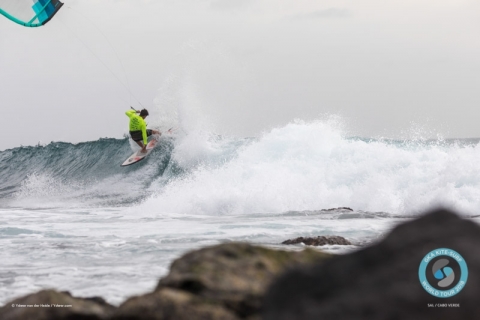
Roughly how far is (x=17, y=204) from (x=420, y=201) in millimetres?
13673

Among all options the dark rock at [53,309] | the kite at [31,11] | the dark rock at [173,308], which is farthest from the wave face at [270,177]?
the dark rock at [173,308]

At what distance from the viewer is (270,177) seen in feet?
54.1

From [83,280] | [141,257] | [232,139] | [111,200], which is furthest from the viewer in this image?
[232,139]

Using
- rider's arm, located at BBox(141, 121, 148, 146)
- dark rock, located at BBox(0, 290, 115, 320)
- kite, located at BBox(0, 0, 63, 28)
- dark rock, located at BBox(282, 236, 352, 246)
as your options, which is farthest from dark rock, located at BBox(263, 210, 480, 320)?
rider's arm, located at BBox(141, 121, 148, 146)

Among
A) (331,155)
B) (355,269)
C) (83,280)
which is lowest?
(83,280)

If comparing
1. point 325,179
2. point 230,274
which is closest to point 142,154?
point 325,179

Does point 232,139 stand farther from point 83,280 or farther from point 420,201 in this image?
point 83,280

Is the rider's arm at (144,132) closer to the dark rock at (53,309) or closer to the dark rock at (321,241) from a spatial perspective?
the dark rock at (321,241)

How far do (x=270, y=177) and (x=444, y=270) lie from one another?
13817 millimetres

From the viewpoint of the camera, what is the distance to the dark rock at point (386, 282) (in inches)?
95.3

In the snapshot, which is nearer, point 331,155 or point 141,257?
point 141,257

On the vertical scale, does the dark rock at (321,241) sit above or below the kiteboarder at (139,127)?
below

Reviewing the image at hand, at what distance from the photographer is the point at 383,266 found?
263cm

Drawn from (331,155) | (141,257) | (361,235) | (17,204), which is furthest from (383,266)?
(17,204)
